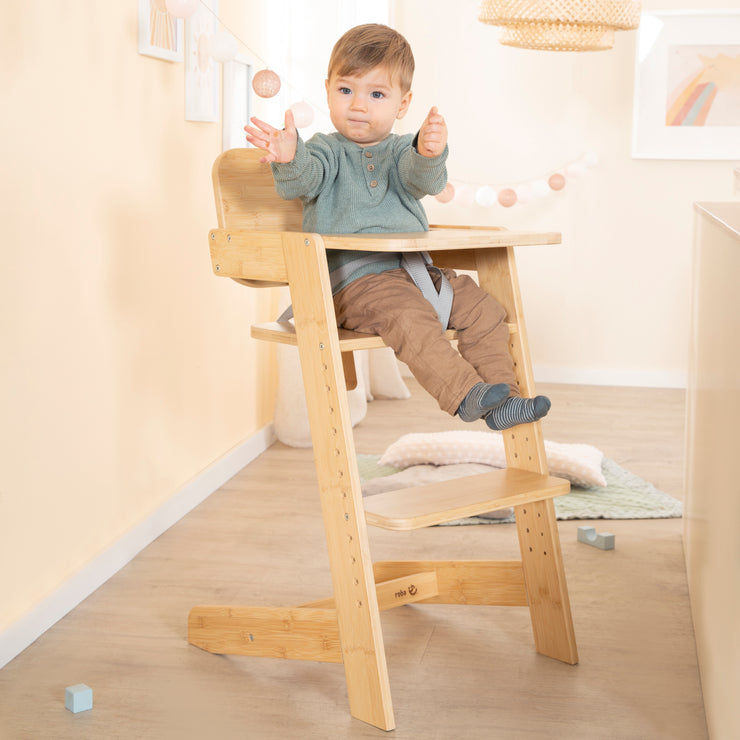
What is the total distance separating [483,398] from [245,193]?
0.58m

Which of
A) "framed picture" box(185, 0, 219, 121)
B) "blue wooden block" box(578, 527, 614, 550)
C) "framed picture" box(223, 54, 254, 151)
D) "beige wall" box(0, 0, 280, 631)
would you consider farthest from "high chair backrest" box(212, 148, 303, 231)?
"blue wooden block" box(578, 527, 614, 550)

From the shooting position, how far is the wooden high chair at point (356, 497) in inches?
56.7

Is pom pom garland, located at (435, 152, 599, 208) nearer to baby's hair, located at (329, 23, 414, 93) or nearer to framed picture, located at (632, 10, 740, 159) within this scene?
framed picture, located at (632, 10, 740, 159)

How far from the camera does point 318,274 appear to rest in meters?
1.42

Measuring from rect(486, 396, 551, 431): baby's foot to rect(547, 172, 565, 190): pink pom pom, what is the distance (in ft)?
8.20

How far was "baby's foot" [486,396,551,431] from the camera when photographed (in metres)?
1.53

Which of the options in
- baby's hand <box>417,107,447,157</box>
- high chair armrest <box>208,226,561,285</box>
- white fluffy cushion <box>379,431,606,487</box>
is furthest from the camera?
white fluffy cushion <box>379,431,606,487</box>

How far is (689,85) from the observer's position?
3779 millimetres

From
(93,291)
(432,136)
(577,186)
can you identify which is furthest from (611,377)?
(432,136)

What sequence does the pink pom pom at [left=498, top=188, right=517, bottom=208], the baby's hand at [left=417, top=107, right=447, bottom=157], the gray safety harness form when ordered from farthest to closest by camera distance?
the pink pom pom at [left=498, top=188, right=517, bottom=208] < the gray safety harness < the baby's hand at [left=417, top=107, right=447, bottom=157]

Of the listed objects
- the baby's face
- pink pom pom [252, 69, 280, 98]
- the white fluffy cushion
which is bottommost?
the white fluffy cushion

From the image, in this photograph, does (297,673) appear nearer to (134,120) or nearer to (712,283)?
(712,283)

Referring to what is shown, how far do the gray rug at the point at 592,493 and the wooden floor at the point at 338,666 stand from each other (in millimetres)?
49

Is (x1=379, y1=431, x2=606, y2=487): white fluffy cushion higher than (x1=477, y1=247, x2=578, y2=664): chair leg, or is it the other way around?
(x1=477, y1=247, x2=578, y2=664): chair leg
